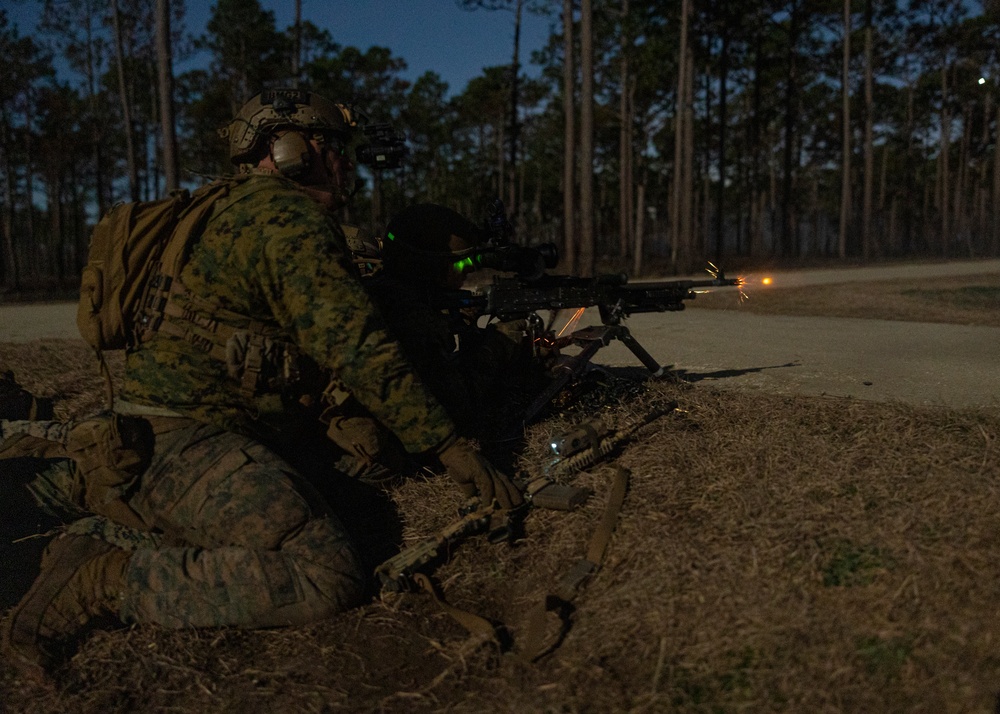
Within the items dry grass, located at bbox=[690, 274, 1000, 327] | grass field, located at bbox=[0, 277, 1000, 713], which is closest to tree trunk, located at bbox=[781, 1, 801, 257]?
dry grass, located at bbox=[690, 274, 1000, 327]

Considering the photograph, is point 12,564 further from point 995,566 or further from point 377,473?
point 995,566

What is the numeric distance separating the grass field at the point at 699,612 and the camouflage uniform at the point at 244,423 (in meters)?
0.17

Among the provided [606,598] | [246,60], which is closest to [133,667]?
[606,598]

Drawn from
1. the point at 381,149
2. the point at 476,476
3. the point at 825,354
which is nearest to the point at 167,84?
the point at 381,149

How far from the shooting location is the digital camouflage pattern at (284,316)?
111 inches

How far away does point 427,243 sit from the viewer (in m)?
3.82

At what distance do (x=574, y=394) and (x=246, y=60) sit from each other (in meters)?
31.5

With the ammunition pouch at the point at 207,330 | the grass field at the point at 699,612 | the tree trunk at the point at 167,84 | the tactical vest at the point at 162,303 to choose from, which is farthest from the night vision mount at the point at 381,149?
the tree trunk at the point at 167,84

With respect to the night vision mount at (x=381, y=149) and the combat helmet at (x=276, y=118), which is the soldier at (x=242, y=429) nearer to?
the combat helmet at (x=276, y=118)

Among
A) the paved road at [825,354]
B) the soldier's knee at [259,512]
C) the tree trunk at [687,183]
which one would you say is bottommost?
the soldier's knee at [259,512]

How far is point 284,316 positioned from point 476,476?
0.98 meters

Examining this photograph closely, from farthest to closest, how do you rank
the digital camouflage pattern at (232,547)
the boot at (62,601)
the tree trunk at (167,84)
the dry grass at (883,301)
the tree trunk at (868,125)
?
the tree trunk at (868,125), the tree trunk at (167,84), the dry grass at (883,301), the digital camouflage pattern at (232,547), the boot at (62,601)

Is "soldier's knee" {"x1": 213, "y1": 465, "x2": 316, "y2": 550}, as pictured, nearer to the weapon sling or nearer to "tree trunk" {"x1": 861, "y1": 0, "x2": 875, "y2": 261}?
the weapon sling

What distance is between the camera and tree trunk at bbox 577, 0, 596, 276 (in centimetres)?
1767
